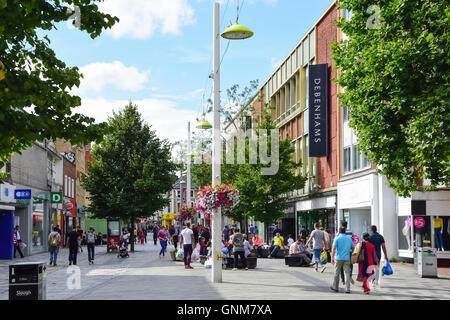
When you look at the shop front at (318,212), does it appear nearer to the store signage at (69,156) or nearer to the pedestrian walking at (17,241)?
the pedestrian walking at (17,241)

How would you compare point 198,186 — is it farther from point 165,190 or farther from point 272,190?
point 272,190

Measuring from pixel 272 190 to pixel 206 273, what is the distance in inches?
715

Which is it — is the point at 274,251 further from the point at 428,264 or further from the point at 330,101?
the point at 428,264

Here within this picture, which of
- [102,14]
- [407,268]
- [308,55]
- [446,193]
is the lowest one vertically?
[407,268]

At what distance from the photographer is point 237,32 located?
16312mm

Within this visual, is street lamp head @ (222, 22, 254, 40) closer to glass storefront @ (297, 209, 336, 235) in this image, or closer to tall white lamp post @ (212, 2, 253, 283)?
tall white lamp post @ (212, 2, 253, 283)

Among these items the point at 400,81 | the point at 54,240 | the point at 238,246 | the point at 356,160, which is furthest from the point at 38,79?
the point at 356,160

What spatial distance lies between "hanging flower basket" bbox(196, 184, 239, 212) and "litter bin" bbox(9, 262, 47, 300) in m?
7.53

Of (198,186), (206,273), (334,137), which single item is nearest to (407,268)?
(206,273)

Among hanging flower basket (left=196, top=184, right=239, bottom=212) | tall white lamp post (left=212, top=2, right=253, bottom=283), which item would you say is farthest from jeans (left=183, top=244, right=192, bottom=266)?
tall white lamp post (left=212, top=2, right=253, bottom=283)

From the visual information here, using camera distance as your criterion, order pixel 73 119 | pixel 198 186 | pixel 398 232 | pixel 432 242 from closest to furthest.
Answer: pixel 73 119, pixel 432 242, pixel 398 232, pixel 198 186

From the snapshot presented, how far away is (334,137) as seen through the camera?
36.5 metres

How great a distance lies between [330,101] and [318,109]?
2.83 feet

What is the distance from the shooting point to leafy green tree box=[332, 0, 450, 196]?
14.4m
